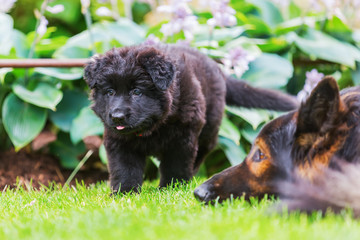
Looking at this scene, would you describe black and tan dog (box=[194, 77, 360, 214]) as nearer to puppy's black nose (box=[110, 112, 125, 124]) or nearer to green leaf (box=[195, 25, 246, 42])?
puppy's black nose (box=[110, 112, 125, 124])

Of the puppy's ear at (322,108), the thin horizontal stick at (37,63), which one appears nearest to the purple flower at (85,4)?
the thin horizontal stick at (37,63)

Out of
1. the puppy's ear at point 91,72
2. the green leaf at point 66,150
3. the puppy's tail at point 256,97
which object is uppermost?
the puppy's ear at point 91,72

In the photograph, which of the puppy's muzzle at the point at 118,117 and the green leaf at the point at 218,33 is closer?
the puppy's muzzle at the point at 118,117

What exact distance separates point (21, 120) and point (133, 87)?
1.90 m

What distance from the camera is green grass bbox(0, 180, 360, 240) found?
1963 mm

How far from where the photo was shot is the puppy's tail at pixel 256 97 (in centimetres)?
493

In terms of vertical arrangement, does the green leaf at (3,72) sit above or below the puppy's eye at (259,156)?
below

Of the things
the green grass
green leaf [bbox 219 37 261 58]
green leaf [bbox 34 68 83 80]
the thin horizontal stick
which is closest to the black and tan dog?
the green grass

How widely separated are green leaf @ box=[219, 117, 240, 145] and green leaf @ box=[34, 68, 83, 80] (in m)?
1.73

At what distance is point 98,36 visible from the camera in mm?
6000

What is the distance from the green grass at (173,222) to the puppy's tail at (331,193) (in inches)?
2.7

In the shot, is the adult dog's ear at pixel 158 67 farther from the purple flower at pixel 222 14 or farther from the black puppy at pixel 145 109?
the purple flower at pixel 222 14

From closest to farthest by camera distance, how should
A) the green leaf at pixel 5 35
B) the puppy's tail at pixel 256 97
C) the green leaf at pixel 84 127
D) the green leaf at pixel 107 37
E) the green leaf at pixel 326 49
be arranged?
the puppy's tail at pixel 256 97 → the green leaf at pixel 84 127 → the green leaf at pixel 5 35 → the green leaf at pixel 107 37 → the green leaf at pixel 326 49

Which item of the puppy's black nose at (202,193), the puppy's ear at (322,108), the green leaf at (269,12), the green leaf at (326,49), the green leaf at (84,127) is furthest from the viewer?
the green leaf at (269,12)
